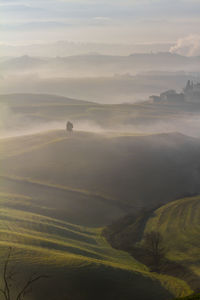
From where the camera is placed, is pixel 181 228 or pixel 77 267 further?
pixel 181 228

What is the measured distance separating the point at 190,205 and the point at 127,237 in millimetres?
35843

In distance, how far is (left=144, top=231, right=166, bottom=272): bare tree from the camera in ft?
285

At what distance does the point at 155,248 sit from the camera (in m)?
94.5

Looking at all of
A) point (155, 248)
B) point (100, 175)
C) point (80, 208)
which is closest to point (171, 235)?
point (155, 248)

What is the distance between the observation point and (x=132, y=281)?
69250 mm

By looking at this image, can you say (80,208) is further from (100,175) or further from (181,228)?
(181,228)

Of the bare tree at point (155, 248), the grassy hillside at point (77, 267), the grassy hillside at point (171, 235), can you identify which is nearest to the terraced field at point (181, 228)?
the grassy hillside at point (171, 235)

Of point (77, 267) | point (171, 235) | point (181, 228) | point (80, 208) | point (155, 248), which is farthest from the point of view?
point (80, 208)

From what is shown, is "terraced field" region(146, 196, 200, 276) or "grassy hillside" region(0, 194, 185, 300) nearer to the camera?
"grassy hillside" region(0, 194, 185, 300)

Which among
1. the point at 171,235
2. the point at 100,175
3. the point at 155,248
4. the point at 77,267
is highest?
the point at 77,267

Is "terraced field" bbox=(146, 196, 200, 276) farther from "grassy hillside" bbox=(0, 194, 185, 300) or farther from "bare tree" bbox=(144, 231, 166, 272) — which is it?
"grassy hillside" bbox=(0, 194, 185, 300)

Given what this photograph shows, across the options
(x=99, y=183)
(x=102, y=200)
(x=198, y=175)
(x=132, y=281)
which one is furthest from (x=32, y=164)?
(x=132, y=281)

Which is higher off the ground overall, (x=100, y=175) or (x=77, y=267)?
(x=77, y=267)

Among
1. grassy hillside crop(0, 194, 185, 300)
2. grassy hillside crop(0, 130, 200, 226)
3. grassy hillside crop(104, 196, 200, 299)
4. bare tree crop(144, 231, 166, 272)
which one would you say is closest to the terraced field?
grassy hillside crop(104, 196, 200, 299)
